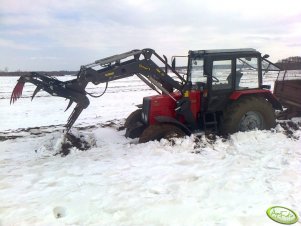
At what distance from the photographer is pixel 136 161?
6.99 metres

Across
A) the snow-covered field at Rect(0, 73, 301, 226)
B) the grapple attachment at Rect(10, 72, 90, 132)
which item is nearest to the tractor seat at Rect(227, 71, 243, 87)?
the snow-covered field at Rect(0, 73, 301, 226)

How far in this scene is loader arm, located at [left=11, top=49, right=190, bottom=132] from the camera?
24.8 feet

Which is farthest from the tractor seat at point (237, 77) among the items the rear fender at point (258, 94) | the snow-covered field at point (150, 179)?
the snow-covered field at point (150, 179)

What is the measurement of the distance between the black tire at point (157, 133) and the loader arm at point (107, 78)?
0.68 meters

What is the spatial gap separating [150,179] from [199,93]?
328cm

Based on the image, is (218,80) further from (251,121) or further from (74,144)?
(74,144)

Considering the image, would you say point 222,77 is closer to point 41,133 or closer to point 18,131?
point 41,133

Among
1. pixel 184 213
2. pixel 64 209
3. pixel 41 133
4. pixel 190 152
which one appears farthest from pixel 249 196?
pixel 41 133
